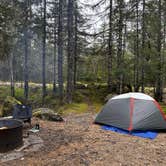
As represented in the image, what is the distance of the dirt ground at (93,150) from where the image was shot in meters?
4.15

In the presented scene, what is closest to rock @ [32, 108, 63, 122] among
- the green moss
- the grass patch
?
the grass patch

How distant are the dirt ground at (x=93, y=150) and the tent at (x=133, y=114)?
0.51m

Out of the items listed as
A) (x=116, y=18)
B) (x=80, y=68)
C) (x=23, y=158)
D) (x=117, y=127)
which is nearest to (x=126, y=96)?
(x=117, y=127)

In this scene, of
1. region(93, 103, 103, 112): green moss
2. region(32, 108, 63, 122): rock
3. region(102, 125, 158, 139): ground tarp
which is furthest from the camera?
region(93, 103, 103, 112): green moss

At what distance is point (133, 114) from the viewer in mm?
6746

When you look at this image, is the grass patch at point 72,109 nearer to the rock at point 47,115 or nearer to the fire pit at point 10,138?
the rock at point 47,115

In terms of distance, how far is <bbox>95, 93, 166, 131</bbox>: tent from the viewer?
6575 mm

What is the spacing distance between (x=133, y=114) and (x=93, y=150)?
2.53 meters

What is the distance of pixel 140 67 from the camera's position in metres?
12.7

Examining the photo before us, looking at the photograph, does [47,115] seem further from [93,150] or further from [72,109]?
[93,150]

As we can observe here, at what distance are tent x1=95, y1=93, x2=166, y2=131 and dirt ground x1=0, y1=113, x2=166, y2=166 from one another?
508mm

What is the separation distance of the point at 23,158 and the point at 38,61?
37.2 meters

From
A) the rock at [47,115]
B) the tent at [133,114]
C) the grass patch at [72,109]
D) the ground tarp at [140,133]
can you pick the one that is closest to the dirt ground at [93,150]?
the ground tarp at [140,133]

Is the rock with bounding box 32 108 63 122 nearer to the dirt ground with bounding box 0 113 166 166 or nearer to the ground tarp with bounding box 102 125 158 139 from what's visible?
the dirt ground with bounding box 0 113 166 166
